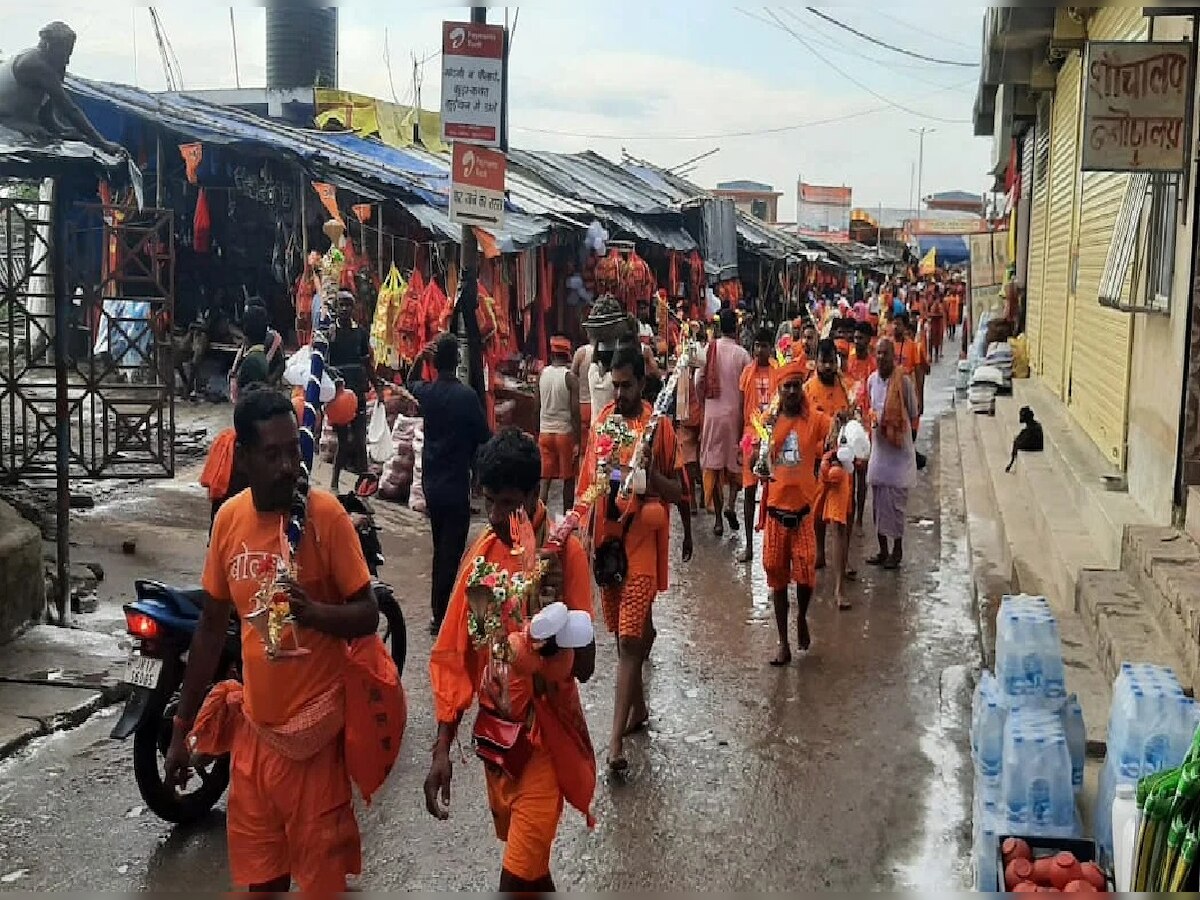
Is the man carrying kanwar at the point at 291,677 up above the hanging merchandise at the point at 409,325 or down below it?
below

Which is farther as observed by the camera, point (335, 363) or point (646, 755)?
point (335, 363)

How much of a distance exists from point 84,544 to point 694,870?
6.30m

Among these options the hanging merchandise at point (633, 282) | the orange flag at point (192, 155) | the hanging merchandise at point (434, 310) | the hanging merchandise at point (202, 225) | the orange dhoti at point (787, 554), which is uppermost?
the orange flag at point (192, 155)

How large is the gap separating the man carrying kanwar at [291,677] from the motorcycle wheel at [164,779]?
145 cm

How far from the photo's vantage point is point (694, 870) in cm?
463

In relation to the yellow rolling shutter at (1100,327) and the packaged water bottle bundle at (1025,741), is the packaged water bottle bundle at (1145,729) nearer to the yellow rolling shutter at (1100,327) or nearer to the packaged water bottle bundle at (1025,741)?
the packaged water bottle bundle at (1025,741)

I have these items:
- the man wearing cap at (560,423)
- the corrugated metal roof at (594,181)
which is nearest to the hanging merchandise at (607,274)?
the corrugated metal roof at (594,181)

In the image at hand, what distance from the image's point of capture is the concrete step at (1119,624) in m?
4.95

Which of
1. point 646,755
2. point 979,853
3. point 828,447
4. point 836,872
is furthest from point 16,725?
point 828,447

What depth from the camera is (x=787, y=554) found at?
23.3ft

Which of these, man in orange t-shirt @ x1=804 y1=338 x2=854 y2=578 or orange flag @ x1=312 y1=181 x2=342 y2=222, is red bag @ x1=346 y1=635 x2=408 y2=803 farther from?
orange flag @ x1=312 y1=181 x2=342 y2=222

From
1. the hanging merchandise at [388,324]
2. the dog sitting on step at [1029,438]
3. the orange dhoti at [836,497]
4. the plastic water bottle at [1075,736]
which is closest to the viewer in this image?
the plastic water bottle at [1075,736]

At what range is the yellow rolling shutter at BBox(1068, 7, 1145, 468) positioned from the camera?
8.02 m

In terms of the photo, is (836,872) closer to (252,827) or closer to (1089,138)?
(252,827)
